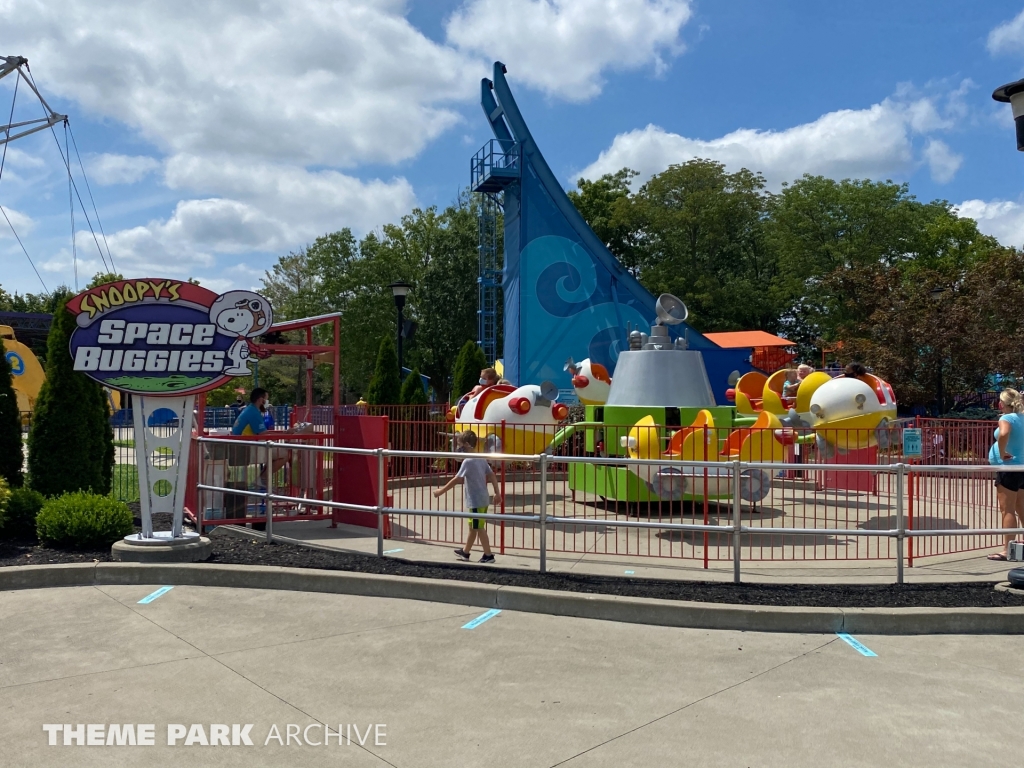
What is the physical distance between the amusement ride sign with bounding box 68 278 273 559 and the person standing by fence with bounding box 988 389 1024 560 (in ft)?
27.0

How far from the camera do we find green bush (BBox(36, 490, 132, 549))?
29.3 feet

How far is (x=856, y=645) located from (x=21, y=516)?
9.04 meters

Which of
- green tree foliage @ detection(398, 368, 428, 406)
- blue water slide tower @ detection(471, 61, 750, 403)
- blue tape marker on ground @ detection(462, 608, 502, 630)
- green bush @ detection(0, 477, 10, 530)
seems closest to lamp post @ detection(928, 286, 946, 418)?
blue water slide tower @ detection(471, 61, 750, 403)

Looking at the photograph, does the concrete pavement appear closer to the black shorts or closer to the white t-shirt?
the white t-shirt

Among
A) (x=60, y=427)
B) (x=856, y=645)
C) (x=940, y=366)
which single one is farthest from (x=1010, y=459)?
(x=940, y=366)

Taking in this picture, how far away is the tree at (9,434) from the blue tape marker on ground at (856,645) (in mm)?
9743

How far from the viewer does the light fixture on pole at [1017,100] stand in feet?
23.7

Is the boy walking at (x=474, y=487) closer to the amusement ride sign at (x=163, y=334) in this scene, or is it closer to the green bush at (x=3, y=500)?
the amusement ride sign at (x=163, y=334)

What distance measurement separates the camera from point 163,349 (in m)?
8.91

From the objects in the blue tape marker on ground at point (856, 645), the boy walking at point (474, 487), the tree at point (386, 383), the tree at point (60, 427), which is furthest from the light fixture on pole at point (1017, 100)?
the tree at point (386, 383)

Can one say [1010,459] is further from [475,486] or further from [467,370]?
[467,370]

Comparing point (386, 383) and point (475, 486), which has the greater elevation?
point (386, 383)

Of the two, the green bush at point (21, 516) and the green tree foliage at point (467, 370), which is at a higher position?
the green tree foliage at point (467, 370)

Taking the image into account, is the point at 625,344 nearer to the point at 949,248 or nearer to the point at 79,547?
the point at 79,547
